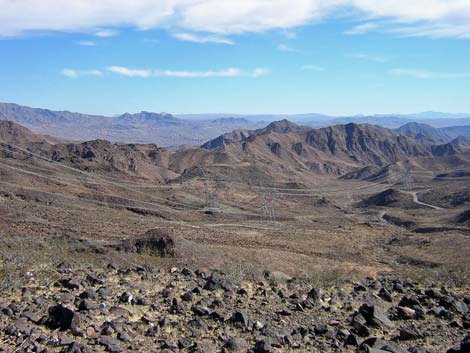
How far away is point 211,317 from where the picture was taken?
11.0 metres

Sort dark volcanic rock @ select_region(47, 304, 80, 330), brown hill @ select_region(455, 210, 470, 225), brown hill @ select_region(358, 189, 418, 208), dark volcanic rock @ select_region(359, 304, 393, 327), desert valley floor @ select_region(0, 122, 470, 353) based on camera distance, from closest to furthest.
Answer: dark volcanic rock @ select_region(47, 304, 80, 330)
desert valley floor @ select_region(0, 122, 470, 353)
dark volcanic rock @ select_region(359, 304, 393, 327)
brown hill @ select_region(455, 210, 470, 225)
brown hill @ select_region(358, 189, 418, 208)

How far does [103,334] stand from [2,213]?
37.9 metres

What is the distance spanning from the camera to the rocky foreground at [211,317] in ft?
30.4

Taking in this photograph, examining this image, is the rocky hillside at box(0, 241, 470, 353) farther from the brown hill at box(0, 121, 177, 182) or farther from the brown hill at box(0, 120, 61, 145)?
the brown hill at box(0, 120, 61, 145)

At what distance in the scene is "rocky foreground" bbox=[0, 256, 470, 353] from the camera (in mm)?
9258

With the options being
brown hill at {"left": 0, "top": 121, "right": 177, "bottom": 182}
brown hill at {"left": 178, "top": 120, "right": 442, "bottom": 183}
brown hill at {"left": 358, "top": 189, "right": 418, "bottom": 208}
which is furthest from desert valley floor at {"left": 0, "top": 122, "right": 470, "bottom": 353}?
brown hill at {"left": 178, "top": 120, "right": 442, "bottom": 183}

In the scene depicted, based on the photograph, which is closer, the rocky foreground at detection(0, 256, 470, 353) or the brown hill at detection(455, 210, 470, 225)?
the rocky foreground at detection(0, 256, 470, 353)

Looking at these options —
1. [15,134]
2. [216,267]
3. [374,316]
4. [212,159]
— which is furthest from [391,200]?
[15,134]

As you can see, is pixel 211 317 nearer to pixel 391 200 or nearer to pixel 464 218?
pixel 464 218

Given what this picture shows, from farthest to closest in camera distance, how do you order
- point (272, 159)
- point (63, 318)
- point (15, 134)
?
point (272, 159), point (15, 134), point (63, 318)

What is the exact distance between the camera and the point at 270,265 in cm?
2920

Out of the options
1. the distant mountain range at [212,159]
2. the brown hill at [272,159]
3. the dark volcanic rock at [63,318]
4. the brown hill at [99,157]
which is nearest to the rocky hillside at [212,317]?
the dark volcanic rock at [63,318]

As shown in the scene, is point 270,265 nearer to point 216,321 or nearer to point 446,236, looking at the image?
point 216,321

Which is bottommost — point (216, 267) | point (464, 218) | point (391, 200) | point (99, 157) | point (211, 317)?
point (391, 200)
